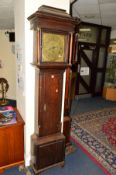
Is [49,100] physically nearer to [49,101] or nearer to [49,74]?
[49,101]

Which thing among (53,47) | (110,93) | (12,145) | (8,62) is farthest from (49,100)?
(110,93)

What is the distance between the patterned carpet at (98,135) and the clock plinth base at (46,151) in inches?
28.8

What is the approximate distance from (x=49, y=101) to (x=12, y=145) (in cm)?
Result: 80

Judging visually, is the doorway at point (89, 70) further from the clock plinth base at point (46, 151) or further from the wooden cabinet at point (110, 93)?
the clock plinth base at point (46, 151)

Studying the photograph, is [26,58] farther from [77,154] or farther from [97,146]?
[97,146]

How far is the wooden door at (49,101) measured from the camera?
175cm

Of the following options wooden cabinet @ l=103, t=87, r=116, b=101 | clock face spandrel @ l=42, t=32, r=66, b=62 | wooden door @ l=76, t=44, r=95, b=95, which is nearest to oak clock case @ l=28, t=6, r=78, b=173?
clock face spandrel @ l=42, t=32, r=66, b=62

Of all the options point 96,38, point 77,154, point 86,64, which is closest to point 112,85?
point 86,64

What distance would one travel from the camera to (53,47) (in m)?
1.70

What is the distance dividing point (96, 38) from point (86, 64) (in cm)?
94

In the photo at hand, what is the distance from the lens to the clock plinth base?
6.17 feet

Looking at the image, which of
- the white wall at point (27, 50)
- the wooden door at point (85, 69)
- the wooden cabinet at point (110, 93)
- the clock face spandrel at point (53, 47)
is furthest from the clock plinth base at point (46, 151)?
the wooden cabinet at point (110, 93)

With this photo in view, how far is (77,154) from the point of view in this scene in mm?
2482

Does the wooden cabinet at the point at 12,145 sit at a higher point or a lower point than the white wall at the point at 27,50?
lower
